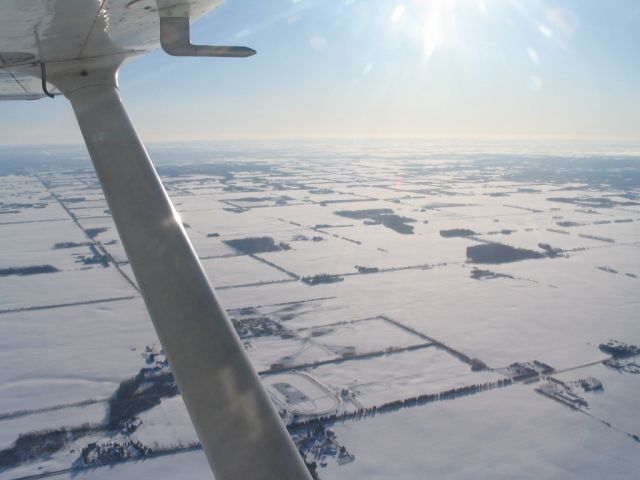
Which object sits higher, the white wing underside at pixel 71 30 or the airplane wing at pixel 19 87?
the white wing underside at pixel 71 30

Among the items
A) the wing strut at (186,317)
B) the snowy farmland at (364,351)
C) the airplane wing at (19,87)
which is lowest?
the snowy farmland at (364,351)

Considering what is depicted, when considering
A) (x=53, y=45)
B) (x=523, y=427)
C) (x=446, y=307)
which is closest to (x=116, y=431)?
(x=523, y=427)

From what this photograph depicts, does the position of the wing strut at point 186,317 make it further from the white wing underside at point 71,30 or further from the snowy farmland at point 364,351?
the snowy farmland at point 364,351

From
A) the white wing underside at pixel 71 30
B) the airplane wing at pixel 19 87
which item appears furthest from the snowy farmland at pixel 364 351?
the white wing underside at pixel 71 30

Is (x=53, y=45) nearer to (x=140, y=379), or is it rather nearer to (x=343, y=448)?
(x=343, y=448)

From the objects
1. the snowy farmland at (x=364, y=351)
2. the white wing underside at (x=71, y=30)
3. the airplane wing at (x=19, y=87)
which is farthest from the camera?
the snowy farmland at (x=364, y=351)

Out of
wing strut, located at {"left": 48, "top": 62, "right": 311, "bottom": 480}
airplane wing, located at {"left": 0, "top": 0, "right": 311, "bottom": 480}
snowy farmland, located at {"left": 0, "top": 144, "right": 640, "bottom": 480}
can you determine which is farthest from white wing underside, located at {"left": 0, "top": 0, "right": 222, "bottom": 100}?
snowy farmland, located at {"left": 0, "top": 144, "right": 640, "bottom": 480}

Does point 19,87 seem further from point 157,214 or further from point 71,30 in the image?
point 157,214

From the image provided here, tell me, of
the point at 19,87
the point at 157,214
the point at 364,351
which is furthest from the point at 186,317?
the point at 364,351
